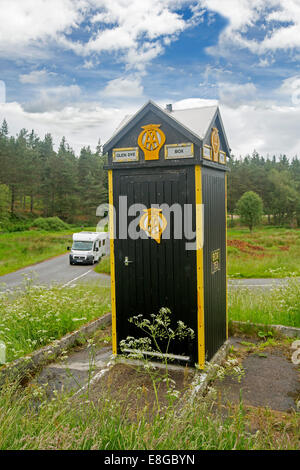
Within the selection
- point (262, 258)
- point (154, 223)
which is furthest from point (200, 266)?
point (262, 258)

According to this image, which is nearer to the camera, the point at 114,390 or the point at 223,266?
the point at 114,390

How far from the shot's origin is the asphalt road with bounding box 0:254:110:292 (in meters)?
16.2

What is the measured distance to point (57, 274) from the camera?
60.8 ft

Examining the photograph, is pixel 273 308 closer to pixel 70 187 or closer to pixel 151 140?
pixel 151 140

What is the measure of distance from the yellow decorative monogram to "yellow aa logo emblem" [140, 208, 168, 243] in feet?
3.78

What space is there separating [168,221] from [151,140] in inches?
43.3

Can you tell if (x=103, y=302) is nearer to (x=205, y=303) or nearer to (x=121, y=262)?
(x=121, y=262)

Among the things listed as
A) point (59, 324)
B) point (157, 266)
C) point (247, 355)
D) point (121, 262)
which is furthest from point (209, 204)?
point (59, 324)

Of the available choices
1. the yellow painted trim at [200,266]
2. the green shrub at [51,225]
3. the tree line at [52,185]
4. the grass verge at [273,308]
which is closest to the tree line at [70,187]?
the tree line at [52,185]

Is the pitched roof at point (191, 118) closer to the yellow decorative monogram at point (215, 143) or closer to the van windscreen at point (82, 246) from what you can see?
the yellow decorative monogram at point (215, 143)

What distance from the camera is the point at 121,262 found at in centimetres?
565

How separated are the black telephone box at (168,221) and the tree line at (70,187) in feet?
98.4

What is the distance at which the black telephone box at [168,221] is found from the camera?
16.9 feet
